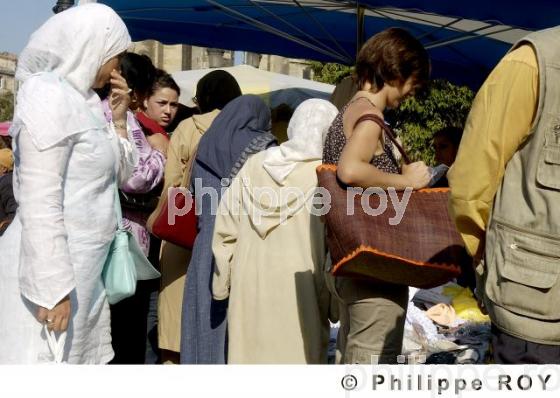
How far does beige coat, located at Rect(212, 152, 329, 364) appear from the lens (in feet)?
15.8

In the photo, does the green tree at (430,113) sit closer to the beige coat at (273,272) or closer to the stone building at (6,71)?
the beige coat at (273,272)

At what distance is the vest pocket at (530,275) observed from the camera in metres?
2.76

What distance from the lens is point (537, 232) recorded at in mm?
2775

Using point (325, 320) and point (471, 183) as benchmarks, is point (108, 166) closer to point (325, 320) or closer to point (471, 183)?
point (471, 183)

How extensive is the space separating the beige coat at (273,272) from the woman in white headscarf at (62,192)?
1.28 m

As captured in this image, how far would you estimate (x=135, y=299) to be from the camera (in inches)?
223

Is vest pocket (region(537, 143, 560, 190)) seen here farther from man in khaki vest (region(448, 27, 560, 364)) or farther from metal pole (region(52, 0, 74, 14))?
metal pole (region(52, 0, 74, 14))

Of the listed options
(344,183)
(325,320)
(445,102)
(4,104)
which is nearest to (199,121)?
(325,320)

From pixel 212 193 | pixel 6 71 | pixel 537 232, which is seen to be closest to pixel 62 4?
pixel 212 193

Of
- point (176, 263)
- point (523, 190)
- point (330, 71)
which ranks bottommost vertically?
point (330, 71)

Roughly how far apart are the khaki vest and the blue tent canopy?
4.36m

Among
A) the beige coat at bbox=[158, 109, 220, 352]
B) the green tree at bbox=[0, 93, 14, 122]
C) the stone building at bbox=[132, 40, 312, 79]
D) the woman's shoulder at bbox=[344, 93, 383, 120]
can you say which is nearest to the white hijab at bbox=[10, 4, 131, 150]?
the woman's shoulder at bbox=[344, 93, 383, 120]

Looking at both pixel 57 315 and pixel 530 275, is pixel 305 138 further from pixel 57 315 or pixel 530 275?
pixel 530 275

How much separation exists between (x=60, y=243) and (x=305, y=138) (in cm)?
174
